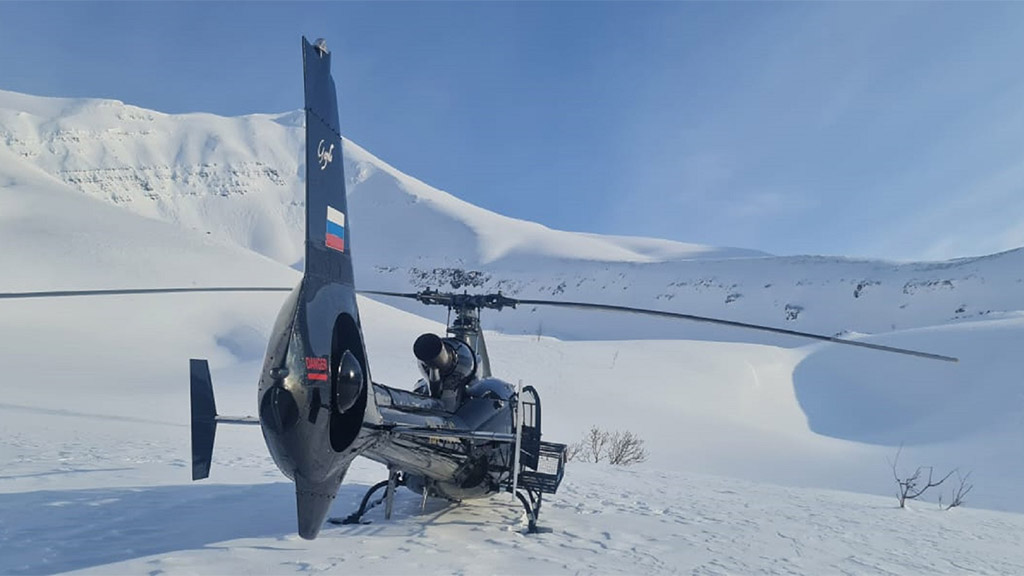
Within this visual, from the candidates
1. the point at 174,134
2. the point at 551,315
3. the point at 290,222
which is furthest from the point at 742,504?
the point at 174,134

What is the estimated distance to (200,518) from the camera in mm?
6066

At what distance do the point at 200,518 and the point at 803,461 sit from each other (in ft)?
52.7

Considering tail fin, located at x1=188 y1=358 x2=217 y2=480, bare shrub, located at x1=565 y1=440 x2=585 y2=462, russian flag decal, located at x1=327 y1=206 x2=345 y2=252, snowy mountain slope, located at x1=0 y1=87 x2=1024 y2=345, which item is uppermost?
snowy mountain slope, located at x1=0 y1=87 x2=1024 y2=345

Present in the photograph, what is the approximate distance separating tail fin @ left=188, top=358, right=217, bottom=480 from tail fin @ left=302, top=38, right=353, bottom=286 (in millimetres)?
1768

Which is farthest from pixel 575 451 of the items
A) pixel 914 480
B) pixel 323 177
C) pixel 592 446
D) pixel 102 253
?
pixel 102 253

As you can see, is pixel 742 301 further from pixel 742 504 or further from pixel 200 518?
pixel 200 518

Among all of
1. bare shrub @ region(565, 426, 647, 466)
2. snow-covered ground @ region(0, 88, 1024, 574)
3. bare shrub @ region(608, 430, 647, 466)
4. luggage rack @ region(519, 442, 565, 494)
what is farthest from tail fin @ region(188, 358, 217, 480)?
bare shrub @ region(608, 430, 647, 466)

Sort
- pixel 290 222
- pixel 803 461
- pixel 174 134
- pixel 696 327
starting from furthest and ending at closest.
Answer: pixel 174 134, pixel 290 222, pixel 696 327, pixel 803 461

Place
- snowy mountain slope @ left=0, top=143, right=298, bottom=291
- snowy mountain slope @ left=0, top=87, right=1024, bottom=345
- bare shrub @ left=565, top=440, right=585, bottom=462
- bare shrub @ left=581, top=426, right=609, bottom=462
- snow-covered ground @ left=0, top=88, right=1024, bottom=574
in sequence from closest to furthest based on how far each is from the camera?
snow-covered ground @ left=0, top=88, right=1024, bottom=574, bare shrub @ left=565, top=440, right=585, bottom=462, bare shrub @ left=581, top=426, right=609, bottom=462, snowy mountain slope @ left=0, top=143, right=298, bottom=291, snowy mountain slope @ left=0, top=87, right=1024, bottom=345

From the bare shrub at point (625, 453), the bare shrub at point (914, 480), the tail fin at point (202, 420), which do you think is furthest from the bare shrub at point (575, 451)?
the tail fin at point (202, 420)

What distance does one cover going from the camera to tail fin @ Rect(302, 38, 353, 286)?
3.58m

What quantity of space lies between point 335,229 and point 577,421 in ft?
54.5

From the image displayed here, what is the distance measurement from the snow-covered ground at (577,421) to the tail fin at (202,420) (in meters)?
0.76

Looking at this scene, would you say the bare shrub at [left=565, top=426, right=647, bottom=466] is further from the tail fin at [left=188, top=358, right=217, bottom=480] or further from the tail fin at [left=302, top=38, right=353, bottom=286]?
the tail fin at [left=302, top=38, right=353, bottom=286]
